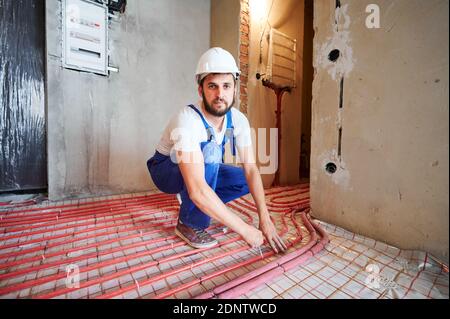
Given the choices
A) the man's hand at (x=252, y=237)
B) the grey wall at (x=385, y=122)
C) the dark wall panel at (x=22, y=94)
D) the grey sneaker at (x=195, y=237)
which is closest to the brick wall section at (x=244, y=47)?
the grey wall at (x=385, y=122)

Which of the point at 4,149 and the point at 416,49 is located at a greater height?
the point at 416,49

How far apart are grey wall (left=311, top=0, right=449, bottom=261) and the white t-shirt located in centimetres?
67

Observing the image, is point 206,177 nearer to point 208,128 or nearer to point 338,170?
point 208,128

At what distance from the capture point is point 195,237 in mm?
1427

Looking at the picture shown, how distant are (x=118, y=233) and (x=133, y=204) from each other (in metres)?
0.64

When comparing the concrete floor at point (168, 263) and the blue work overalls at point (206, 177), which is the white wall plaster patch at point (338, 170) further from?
the blue work overalls at point (206, 177)

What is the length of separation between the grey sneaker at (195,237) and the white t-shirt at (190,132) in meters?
0.55

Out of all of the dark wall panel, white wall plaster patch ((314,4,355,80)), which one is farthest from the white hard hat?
the dark wall panel

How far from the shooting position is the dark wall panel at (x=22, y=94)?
2113 millimetres

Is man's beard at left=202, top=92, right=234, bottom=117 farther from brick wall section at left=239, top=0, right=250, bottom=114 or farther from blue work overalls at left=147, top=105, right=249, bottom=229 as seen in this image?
brick wall section at left=239, top=0, right=250, bottom=114

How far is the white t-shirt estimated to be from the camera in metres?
1.26

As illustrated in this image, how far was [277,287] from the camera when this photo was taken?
3.38ft
